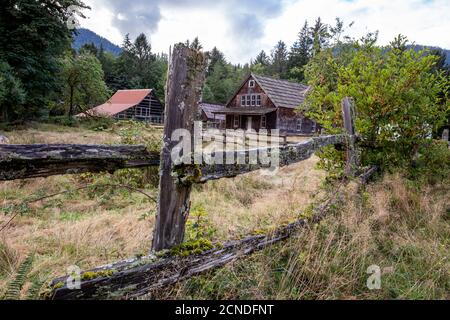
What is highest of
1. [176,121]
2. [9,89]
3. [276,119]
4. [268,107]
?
[268,107]

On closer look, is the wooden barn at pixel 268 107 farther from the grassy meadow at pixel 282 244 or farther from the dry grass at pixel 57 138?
the grassy meadow at pixel 282 244

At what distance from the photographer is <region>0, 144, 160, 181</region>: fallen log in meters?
1.76

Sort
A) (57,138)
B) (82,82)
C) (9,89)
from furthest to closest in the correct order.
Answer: (82,82)
(9,89)
(57,138)

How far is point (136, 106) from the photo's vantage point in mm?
44844

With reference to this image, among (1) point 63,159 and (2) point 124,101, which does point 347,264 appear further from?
(2) point 124,101

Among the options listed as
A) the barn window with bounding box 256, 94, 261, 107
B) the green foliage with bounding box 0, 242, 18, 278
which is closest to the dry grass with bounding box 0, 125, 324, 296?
the green foliage with bounding box 0, 242, 18, 278

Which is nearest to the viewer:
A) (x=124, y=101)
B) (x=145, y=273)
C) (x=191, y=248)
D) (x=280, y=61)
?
(x=145, y=273)

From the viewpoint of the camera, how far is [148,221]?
172 inches

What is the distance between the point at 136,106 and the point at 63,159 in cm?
4558

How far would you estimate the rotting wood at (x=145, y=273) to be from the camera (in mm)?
1833

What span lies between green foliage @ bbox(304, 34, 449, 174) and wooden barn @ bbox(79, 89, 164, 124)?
40.3 m

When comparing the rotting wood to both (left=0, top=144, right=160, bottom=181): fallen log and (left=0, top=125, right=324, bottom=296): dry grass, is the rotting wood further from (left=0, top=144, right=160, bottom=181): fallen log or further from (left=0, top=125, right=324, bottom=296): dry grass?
(left=0, top=144, right=160, bottom=181): fallen log

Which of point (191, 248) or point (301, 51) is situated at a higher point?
point (301, 51)

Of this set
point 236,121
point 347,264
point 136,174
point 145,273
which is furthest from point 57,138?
point 236,121
